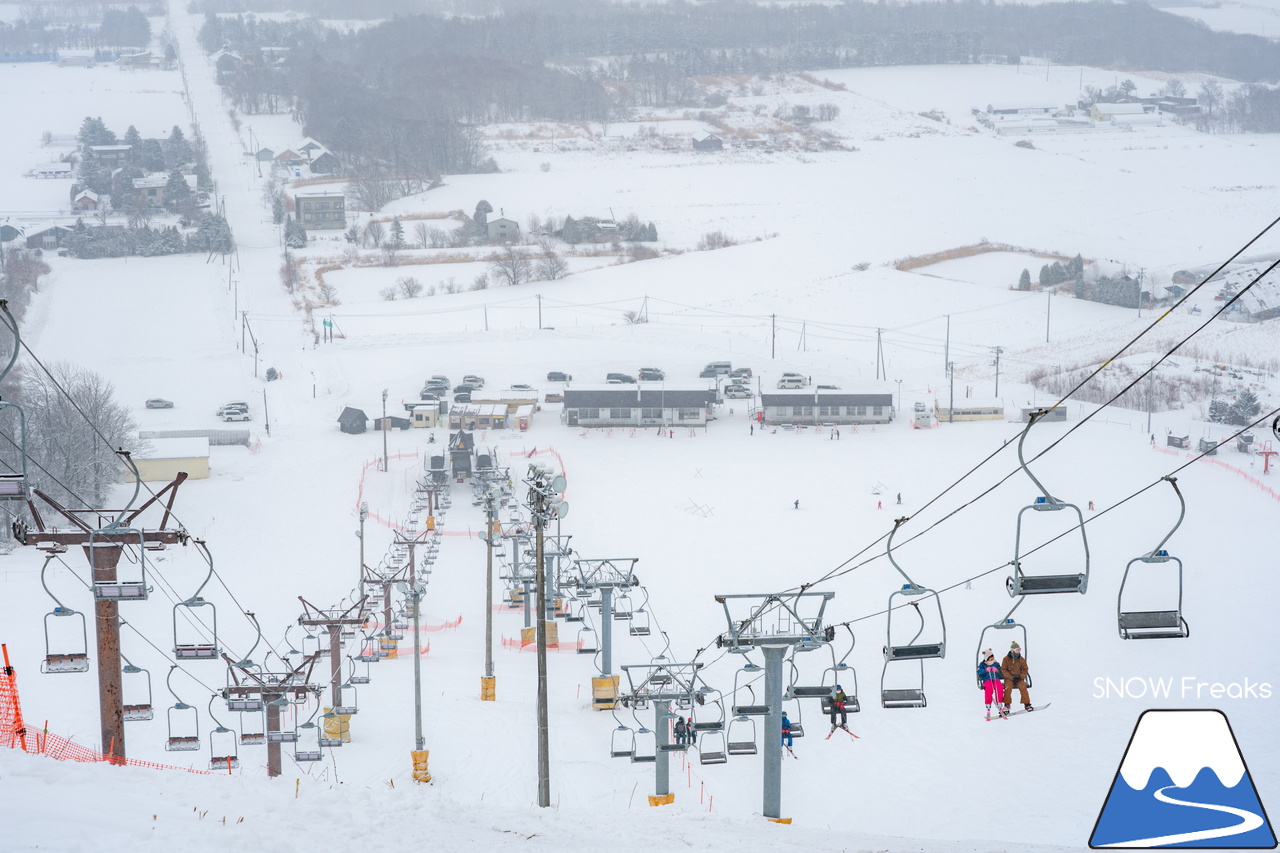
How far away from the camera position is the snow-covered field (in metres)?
12.4

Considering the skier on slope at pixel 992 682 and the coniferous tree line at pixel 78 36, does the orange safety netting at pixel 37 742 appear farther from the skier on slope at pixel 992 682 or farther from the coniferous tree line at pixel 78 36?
the coniferous tree line at pixel 78 36

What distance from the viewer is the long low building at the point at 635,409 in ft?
119

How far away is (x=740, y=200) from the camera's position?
7506 cm

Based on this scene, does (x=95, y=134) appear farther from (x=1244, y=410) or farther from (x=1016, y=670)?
(x=1016, y=670)

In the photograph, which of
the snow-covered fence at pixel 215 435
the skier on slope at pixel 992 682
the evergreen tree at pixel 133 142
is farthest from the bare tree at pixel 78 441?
the evergreen tree at pixel 133 142

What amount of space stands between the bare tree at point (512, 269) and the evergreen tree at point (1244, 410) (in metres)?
30.0

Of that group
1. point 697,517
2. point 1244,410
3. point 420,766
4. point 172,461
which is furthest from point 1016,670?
point 1244,410

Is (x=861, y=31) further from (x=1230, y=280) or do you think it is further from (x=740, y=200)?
(x=1230, y=280)

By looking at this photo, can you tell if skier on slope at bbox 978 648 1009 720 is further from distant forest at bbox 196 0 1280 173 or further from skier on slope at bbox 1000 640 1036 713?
distant forest at bbox 196 0 1280 173

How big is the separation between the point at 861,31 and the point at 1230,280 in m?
97.1

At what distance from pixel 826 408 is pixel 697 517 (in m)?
11.0

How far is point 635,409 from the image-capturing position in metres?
36.4

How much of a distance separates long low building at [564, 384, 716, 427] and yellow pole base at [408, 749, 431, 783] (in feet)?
75.5

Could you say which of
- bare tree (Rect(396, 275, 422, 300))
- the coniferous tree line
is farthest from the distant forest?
bare tree (Rect(396, 275, 422, 300))
